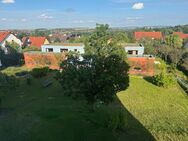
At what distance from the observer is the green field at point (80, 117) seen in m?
13.4

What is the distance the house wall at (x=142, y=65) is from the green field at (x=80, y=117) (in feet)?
29.4

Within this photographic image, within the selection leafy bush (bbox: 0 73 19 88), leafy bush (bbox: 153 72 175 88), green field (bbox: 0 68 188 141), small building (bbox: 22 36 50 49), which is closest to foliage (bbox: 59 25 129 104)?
green field (bbox: 0 68 188 141)

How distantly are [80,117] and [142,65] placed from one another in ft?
70.9

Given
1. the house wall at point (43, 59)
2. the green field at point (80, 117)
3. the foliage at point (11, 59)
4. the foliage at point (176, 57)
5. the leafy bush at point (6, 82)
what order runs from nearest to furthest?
the green field at point (80, 117) → the leafy bush at point (6, 82) → the house wall at point (43, 59) → the foliage at point (176, 57) → the foliage at point (11, 59)

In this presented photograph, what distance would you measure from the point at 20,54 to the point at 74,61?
33.8 m

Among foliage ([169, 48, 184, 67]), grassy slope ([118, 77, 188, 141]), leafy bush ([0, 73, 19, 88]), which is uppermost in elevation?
leafy bush ([0, 73, 19, 88])

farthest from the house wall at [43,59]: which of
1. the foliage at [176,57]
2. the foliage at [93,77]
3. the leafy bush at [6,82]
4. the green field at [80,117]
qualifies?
the foliage at [93,77]

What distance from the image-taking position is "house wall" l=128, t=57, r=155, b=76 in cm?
3559

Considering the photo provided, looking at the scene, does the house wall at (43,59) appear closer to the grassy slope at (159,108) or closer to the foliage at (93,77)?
the grassy slope at (159,108)

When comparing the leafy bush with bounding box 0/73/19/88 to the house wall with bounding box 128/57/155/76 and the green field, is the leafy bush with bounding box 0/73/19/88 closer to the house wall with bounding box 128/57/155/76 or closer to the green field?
the green field

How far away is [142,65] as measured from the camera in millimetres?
35844

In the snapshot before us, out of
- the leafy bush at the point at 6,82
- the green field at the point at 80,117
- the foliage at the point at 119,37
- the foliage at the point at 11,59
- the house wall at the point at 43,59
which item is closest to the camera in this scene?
the green field at the point at 80,117

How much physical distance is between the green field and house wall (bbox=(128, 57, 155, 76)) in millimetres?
8971

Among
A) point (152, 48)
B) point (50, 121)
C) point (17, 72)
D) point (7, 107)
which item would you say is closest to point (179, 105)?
point (50, 121)
